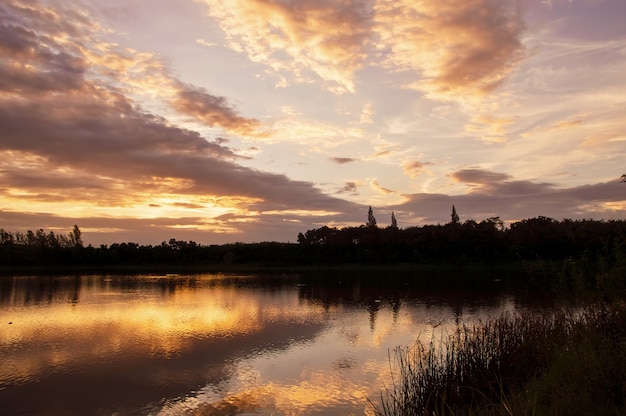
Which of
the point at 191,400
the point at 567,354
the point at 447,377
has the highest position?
the point at 567,354

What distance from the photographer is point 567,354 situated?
7996 millimetres

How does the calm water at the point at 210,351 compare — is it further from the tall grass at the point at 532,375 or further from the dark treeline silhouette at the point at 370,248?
the dark treeline silhouette at the point at 370,248

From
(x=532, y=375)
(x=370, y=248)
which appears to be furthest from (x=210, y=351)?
(x=370, y=248)

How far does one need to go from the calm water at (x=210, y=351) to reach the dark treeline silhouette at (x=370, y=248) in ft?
177

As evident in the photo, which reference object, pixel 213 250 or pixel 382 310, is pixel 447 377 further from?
pixel 213 250

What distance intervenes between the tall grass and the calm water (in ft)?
5.96

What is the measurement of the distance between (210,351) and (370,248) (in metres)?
77.9

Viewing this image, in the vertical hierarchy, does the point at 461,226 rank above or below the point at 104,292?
above

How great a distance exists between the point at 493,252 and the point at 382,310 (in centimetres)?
6178

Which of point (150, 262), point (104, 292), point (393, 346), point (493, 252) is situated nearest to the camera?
point (393, 346)

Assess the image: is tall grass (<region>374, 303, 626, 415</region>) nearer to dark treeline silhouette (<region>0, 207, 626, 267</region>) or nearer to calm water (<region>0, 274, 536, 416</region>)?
calm water (<region>0, 274, 536, 416</region>)

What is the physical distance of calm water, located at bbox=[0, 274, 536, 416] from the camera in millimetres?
12617

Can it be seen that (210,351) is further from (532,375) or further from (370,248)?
(370,248)

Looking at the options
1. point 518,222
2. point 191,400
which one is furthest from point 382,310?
point 518,222
